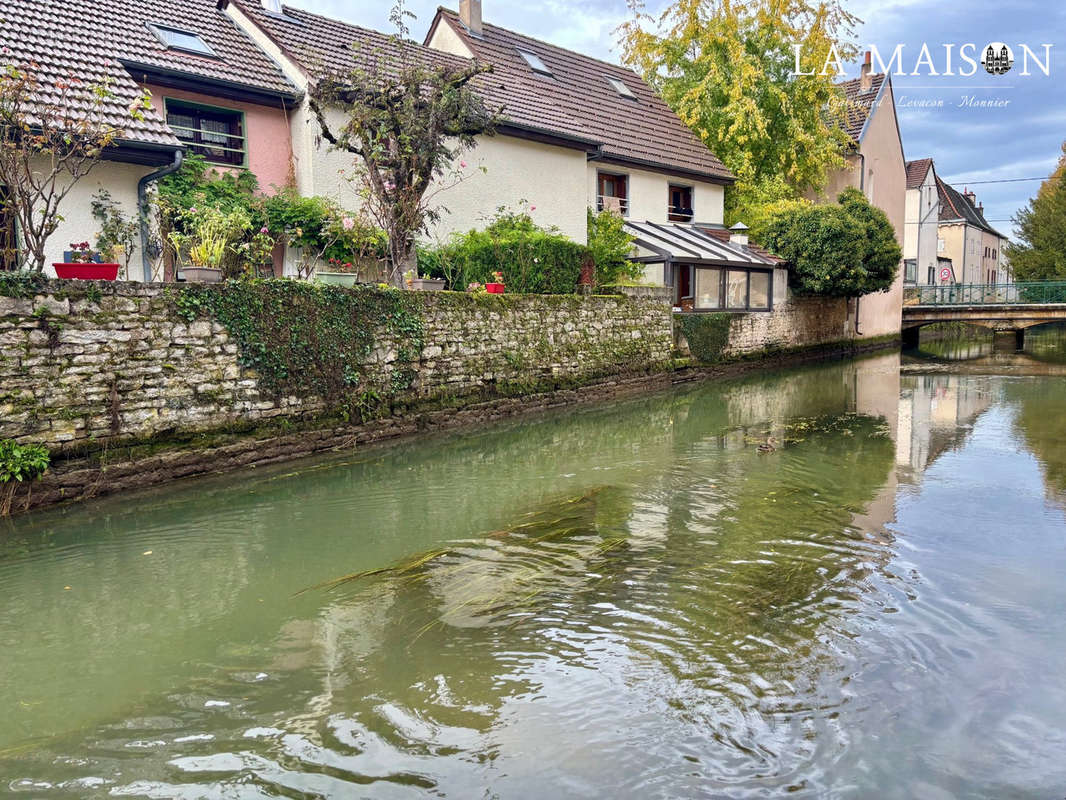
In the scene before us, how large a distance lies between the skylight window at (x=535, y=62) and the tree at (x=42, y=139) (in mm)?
14306

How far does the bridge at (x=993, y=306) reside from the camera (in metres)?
31.1

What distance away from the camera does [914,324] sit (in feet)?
117

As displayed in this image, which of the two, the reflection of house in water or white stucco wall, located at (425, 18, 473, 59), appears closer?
the reflection of house in water

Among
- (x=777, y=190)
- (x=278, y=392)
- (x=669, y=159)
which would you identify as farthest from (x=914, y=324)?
(x=278, y=392)

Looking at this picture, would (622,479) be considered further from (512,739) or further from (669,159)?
(669,159)

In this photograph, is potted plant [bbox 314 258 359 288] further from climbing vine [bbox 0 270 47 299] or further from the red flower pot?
climbing vine [bbox 0 270 47 299]

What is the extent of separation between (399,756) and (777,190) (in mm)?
26988

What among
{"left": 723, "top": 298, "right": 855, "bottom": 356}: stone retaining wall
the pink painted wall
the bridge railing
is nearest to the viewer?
→ the pink painted wall

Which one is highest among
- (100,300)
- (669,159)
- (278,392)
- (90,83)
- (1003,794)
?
(669,159)

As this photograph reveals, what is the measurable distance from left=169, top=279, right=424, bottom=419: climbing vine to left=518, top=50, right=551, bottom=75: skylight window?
1404cm

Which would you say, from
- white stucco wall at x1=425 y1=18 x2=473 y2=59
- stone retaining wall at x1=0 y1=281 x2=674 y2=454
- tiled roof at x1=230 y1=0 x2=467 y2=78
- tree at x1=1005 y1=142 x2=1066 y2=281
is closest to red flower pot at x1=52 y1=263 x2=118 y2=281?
stone retaining wall at x1=0 y1=281 x2=674 y2=454

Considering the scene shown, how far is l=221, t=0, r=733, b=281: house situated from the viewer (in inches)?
593

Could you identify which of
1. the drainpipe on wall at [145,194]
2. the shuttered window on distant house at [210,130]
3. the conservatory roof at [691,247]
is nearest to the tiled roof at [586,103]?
the conservatory roof at [691,247]

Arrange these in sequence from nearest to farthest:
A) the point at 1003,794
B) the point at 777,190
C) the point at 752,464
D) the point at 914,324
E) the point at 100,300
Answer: the point at 1003,794, the point at 100,300, the point at 752,464, the point at 777,190, the point at 914,324
